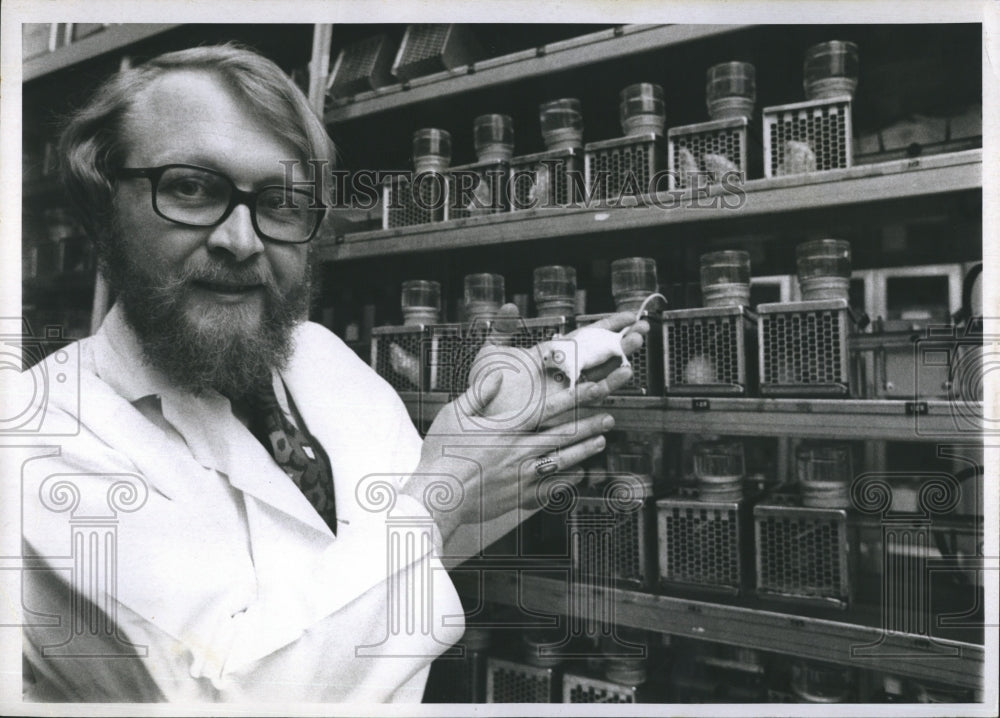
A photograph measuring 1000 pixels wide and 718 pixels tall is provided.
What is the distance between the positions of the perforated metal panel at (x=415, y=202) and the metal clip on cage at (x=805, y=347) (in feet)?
2.16

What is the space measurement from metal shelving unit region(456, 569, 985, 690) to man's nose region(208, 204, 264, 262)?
99 cm

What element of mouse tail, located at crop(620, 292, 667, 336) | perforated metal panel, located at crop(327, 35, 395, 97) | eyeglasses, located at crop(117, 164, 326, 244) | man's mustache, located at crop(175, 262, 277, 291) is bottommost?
mouse tail, located at crop(620, 292, 667, 336)

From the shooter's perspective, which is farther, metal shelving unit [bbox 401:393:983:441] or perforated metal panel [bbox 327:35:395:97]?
perforated metal panel [bbox 327:35:395:97]

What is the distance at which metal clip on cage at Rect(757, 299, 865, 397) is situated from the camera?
1174 millimetres

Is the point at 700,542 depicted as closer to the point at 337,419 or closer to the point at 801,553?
the point at 801,553

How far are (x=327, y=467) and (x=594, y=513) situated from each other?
21.0 inches

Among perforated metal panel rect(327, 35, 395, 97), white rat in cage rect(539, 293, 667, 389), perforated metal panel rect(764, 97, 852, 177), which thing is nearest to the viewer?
perforated metal panel rect(764, 97, 852, 177)

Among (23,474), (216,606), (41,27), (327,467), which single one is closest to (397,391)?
(327,467)

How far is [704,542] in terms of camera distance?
1267 millimetres

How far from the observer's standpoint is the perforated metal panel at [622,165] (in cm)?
129

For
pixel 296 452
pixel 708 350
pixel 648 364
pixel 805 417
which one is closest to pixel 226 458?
pixel 296 452

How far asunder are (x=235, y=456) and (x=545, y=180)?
0.81 m

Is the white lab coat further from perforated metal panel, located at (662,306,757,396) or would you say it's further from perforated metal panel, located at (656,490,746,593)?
perforated metal panel, located at (662,306,757,396)

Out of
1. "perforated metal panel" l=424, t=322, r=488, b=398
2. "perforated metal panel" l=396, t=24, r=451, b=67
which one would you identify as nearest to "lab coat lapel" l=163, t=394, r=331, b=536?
"perforated metal panel" l=424, t=322, r=488, b=398
